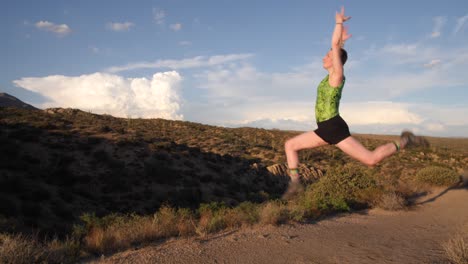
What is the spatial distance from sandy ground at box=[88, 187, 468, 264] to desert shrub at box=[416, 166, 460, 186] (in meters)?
6.44

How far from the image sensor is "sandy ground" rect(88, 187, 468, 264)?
8039 millimetres

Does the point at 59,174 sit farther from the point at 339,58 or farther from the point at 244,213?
the point at 339,58

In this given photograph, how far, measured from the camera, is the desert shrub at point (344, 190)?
45.7 feet

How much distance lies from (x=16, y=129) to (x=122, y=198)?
50.3ft

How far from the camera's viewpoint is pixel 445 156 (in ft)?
140

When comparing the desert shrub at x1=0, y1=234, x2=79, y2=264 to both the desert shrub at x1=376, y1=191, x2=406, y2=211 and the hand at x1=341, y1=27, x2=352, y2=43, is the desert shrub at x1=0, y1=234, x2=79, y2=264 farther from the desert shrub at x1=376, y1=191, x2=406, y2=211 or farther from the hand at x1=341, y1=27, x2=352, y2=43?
the desert shrub at x1=376, y1=191, x2=406, y2=211

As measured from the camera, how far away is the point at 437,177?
19594 millimetres

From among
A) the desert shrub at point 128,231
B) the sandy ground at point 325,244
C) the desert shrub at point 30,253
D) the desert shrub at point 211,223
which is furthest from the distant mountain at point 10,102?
the sandy ground at point 325,244

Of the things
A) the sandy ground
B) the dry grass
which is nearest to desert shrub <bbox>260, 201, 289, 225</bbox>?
the sandy ground

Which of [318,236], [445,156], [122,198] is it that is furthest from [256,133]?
[318,236]

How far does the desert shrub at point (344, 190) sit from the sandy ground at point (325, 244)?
0.83 metres

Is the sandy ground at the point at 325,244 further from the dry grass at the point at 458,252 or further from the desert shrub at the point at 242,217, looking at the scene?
the desert shrub at the point at 242,217

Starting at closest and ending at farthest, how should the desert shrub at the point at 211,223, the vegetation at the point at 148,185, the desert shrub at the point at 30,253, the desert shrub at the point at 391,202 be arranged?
the desert shrub at the point at 30,253 → the desert shrub at the point at 211,223 → the vegetation at the point at 148,185 → the desert shrub at the point at 391,202

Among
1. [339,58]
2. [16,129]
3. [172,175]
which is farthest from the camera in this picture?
[16,129]
